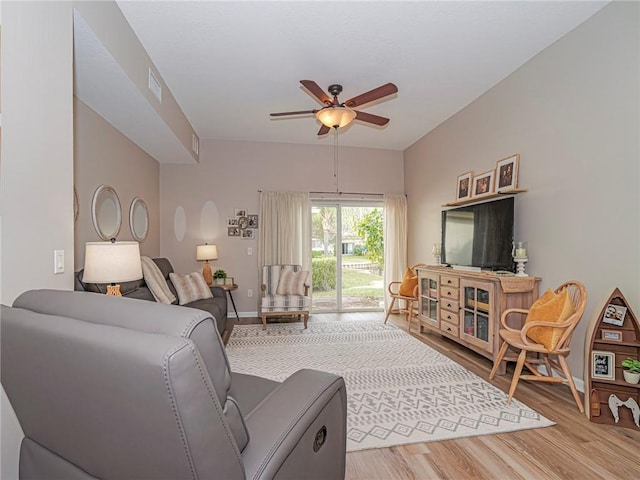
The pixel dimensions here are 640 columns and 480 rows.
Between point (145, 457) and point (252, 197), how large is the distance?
4865mm

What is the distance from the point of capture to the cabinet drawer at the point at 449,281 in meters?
3.58

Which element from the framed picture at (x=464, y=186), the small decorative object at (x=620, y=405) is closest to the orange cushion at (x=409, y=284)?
the framed picture at (x=464, y=186)

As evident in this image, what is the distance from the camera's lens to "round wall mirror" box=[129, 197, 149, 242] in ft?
13.5

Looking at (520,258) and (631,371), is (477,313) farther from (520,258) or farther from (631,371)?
(631,371)

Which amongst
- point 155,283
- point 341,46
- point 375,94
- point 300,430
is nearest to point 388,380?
point 300,430

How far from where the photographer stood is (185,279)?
4.12m

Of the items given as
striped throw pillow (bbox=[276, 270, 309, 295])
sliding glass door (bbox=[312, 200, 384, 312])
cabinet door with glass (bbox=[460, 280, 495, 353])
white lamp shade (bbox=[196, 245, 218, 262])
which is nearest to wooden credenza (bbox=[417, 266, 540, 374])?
cabinet door with glass (bbox=[460, 280, 495, 353])

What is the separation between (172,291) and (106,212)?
46.5 inches

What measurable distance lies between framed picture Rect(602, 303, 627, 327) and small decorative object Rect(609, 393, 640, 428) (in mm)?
485

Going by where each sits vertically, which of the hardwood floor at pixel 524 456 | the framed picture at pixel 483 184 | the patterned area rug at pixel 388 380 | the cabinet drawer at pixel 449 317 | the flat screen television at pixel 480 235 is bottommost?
the patterned area rug at pixel 388 380

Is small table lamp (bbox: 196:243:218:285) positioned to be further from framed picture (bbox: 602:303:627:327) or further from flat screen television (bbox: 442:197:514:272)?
framed picture (bbox: 602:303:627:327)

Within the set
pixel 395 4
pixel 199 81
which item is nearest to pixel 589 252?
pixel 395 4

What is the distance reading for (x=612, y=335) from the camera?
220cm

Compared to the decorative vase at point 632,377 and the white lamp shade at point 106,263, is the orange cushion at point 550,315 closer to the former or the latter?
the decorative vase at point 632,377
